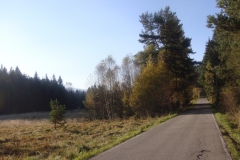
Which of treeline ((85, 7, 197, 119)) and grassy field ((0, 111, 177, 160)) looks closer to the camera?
grassy field ((0, 111, 177, 160))

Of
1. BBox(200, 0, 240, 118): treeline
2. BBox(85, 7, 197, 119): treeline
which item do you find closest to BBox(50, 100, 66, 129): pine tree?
BBox(85, 7, 197, 119): treeline

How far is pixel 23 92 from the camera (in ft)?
262

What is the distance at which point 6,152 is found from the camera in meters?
12.7

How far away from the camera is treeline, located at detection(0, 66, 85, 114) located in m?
74.1

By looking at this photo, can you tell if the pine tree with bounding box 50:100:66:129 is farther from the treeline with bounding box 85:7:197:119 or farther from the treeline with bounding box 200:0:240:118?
the treeline with bounding box 200:0:240:118

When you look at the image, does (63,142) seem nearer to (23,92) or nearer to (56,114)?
(56,114)

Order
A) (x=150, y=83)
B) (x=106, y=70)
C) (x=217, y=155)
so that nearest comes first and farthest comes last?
(x=217, y=155) → (x=150, y=83) → (x=106, y=70)

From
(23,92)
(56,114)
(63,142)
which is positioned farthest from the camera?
(23,92)

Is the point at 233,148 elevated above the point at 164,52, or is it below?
below

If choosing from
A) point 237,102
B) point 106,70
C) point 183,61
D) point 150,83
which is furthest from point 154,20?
point 237,102

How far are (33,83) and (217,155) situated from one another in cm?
8514

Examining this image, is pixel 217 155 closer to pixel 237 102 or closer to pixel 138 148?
pixel 138 148

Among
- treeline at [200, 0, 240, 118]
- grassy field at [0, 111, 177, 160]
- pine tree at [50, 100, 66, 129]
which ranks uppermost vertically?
treeline at [200, 0, 240, 118]

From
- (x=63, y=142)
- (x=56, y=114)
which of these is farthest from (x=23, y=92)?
(x=63, y=142)
